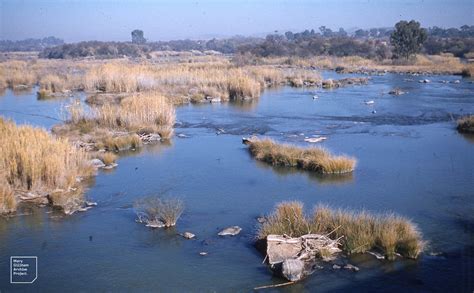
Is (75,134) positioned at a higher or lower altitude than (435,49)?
lower

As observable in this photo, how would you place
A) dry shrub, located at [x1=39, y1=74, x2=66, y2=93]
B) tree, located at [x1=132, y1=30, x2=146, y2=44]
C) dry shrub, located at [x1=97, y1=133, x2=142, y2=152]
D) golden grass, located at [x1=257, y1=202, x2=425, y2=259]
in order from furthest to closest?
tree, located at [x1=132, y1=30, x2=146, y2=44] → dry shrub, located at [x1=39, y1=74, x2=66, y2=93] → dry shrub, located at [x1=97, y1=133, x2=142, y2=152] → golden grass, located at [x1=257, y1=202, x2=425, y2=259]

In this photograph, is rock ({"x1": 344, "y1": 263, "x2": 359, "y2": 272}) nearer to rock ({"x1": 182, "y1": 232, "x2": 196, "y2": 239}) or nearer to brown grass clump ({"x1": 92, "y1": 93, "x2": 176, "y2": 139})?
rock ({"x1": 182, "y1": 232, "x2": 196, "y2": 239})

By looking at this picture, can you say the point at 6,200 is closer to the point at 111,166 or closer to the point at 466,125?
the point at 111,166

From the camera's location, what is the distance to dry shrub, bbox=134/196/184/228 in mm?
9492

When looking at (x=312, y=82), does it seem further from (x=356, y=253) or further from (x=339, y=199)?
(x=356, y=253)

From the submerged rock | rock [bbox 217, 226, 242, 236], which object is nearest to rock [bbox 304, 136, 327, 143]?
rock [bbox 217, 226, 242, 236]

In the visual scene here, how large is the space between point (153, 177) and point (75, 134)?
5208 mm

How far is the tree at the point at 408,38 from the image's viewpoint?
159ft

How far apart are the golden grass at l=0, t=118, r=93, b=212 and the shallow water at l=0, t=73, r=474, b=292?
0.79 m

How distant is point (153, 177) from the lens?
13.0 metres

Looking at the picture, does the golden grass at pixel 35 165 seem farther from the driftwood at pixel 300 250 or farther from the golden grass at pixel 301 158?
the golden grass at pixel 301 158

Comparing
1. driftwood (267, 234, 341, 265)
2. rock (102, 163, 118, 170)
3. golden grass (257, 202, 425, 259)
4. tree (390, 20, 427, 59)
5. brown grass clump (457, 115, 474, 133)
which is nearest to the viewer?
driftwood (267, 234, 341, 265)

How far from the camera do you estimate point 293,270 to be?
24.3ft

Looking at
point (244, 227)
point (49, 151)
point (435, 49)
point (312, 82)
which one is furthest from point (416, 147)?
point (435, 49)
